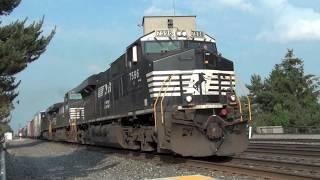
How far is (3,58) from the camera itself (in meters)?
10.5

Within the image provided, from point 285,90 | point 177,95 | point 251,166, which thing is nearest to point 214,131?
point 251,166

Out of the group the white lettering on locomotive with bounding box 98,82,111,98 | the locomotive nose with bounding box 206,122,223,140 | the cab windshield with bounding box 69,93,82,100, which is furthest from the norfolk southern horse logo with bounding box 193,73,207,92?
the cab windshield with bounding box 69,93,82,100

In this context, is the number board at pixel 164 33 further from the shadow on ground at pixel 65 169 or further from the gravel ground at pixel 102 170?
the shadow on ground at pixel 65 169

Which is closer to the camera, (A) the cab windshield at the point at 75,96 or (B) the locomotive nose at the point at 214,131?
(B) the locomotive nose at the point at 214,131

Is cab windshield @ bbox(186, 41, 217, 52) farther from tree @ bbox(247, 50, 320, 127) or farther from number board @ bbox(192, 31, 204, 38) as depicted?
tree @ bbox(247, 50, 320, 127)

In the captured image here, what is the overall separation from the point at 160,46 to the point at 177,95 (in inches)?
79.5

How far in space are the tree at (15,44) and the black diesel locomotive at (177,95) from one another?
3788 mm

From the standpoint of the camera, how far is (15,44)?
10828 mm

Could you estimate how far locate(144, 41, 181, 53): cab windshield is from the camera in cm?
1580

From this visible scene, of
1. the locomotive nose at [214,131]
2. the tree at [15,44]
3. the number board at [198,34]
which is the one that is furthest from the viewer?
the number board at [198,34]

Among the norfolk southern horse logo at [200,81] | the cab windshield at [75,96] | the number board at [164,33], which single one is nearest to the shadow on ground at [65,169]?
the norfolk southern horse logo at [200,81]

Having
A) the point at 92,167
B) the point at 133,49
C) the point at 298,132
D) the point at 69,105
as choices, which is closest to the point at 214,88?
the point at 133,49

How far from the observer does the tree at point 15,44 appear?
34.5ft

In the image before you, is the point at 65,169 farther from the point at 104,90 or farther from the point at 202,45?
the point at 104,90
